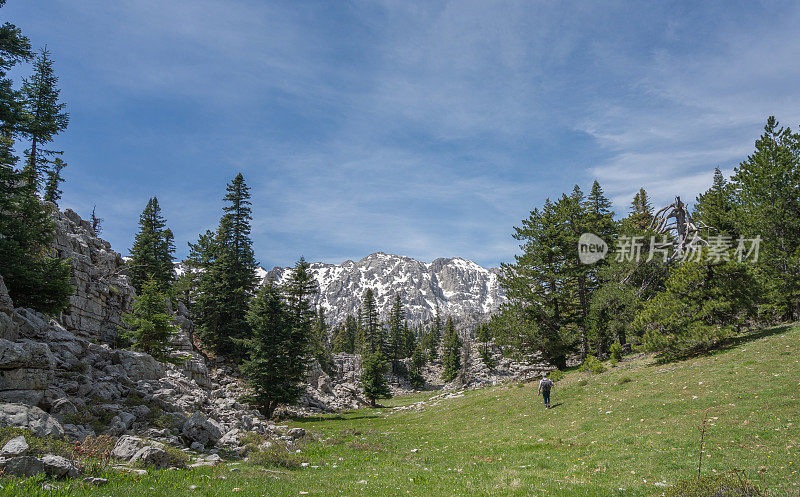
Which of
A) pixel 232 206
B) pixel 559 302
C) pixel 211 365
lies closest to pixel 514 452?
pixel 559 302

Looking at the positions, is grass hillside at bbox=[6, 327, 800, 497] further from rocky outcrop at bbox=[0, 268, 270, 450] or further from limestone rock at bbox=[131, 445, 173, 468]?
rocky outcrop at bbox=[0, 268, 270, 450]

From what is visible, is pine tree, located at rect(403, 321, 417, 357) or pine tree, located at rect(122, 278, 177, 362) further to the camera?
pine tree, located at rect(403, 321, 417, 357)

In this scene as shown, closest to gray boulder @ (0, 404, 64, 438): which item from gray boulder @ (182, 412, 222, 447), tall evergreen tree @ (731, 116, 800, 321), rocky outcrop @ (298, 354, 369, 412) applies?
gray boulder @ (182, 412, 222, 447)

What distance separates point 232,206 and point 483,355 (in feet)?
243

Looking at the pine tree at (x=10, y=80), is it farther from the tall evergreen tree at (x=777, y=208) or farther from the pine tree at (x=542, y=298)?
the tall evergreen tree at (x=777, y=208)

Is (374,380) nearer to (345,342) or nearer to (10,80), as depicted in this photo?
(10,80)

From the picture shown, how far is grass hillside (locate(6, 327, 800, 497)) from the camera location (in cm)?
957

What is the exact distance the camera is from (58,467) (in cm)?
866

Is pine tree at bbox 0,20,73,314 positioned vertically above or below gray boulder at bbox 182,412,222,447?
above

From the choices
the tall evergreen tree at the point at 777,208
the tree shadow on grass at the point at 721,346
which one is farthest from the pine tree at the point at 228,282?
the tall evergreen tree at the point at 777,208

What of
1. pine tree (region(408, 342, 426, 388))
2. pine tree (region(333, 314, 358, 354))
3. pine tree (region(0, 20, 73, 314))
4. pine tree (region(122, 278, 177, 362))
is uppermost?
pine tree (region(0, 20, 73, 314))

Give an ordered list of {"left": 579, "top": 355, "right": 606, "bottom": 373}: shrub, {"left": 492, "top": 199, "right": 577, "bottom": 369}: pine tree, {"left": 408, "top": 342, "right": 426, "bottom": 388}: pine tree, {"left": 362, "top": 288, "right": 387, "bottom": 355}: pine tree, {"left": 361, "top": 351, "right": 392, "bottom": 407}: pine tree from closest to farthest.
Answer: {"left": 579, "top": 355, "right": 606, "bottom": 373}: shrub, {"left": 492, "top": 199, "right": 577, "bottom": 369}: pine tree, {"left": 361, "top": 351, "right": 392, "bottom": 407}: pine tree, {"left": 408, "top": 342, "right": 426, "bottom": 388}: pine tree, {"left": 362, "top": 288, "right": 387, "bottom": 355}: pine tree

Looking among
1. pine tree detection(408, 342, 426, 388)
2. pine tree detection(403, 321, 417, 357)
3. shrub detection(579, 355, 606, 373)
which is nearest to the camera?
shrub detection(579, 355, 606, 373)

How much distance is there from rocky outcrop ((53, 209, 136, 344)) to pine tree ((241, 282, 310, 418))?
36.1 feet
